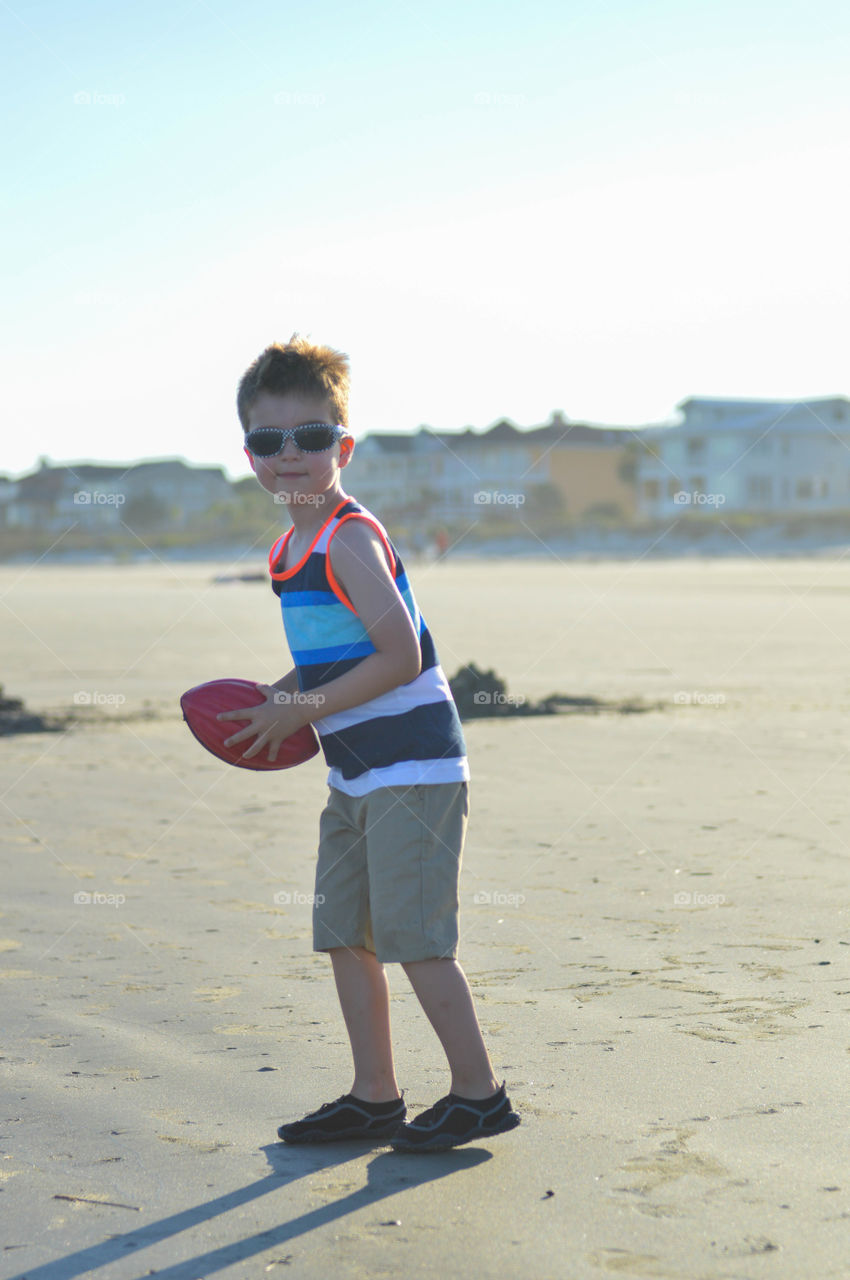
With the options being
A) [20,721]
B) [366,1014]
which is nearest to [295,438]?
[366,1014]

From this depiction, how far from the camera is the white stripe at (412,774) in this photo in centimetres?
293

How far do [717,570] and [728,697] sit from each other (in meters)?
32.9

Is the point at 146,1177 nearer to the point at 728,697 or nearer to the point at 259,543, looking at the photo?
the point at 728,697

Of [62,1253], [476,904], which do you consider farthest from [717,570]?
[62,1253]

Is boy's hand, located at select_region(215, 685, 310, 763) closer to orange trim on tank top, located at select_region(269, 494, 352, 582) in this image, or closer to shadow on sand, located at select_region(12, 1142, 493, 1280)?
orange trim on tank top, located at select_region(269, 494, 352, 582)

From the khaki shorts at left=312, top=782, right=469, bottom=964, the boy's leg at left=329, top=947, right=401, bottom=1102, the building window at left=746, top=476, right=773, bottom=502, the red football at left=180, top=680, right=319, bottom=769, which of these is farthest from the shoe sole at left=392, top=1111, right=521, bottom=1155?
A: the building window at left=746, top=476, right=773, bottom=502

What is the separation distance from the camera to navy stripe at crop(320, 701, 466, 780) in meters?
2.95

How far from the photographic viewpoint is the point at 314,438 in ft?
9.93

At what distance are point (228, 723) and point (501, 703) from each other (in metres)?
7.88

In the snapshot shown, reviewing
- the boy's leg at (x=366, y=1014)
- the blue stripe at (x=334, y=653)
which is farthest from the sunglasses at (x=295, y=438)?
the boy's leg at (x=366, y=1014)

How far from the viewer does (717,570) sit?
144 ft

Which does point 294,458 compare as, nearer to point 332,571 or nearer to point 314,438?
point 314,438

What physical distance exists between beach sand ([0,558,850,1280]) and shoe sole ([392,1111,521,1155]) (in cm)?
3

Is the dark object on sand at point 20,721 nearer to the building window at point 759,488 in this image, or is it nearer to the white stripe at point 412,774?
the white stripe at point 412,774
